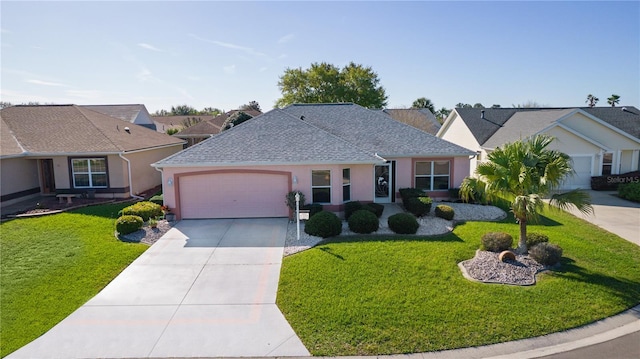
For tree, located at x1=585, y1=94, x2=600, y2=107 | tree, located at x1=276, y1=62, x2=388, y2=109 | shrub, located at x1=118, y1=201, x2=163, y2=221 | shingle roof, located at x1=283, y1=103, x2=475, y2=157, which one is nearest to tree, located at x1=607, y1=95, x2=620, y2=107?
tree, located at x1=585, y1=94, x2=600, y2=107

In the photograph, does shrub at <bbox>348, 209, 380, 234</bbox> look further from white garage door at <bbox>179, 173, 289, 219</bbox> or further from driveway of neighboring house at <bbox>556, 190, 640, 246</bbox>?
driveway of neighboring house at <bbox>556, 190, 640, 246</bbox>

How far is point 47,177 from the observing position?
21156mm

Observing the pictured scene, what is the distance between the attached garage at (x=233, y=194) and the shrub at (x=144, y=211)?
997 mm

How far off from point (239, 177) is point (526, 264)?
1108 centimetres

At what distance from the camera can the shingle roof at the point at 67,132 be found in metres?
19.5

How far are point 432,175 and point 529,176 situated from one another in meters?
9.17

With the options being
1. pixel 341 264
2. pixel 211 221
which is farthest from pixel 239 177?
pixel 341 264

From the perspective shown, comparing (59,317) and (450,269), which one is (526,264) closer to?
(450,269)

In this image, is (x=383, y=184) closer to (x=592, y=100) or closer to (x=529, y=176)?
(x=529, y=176)

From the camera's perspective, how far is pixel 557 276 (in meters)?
10.2

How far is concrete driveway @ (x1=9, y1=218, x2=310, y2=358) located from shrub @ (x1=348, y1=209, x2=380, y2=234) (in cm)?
280

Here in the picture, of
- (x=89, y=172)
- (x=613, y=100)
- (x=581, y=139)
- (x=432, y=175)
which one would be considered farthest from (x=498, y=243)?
(x=613, y=100)

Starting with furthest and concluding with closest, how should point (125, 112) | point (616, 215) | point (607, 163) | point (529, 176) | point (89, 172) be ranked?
1. point (125, 112)
2. point (607, 163)
3. point (89, 172)
4. point (616, 215)
5. point (529, 176)

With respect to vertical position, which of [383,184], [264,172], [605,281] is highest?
[264,172]
